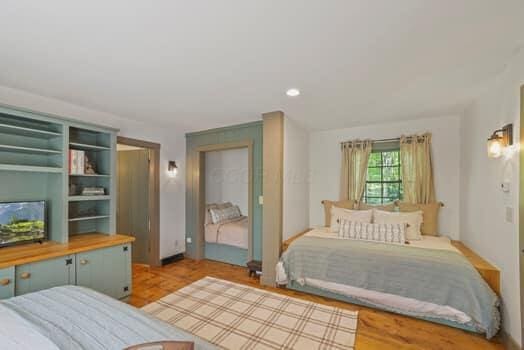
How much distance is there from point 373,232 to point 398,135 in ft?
5.50

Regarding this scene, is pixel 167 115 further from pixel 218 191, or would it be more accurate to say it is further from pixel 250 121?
pixel 218 191

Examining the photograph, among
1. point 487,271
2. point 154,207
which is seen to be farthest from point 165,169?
point 487,271

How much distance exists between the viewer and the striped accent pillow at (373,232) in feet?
9.84

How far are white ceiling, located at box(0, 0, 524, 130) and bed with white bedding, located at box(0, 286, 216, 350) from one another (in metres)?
1.67

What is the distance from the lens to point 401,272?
8.06ft

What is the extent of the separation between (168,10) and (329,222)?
143 inches

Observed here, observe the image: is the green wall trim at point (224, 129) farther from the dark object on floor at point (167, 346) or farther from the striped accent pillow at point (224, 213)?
the dark object on floor at point (167, 346)

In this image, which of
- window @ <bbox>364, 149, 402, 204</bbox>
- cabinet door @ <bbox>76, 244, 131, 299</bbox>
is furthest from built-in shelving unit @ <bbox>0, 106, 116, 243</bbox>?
window @ <bbox>364, 149, 402, 204</bbox>

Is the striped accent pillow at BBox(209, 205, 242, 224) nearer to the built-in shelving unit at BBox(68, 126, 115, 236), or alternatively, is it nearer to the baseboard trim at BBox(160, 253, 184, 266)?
the baseboard trim at BBox(160, 253, 184, 266)

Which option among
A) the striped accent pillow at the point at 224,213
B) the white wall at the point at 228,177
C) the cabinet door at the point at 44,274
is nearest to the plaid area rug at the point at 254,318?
the cabinet door at the point at 44,274

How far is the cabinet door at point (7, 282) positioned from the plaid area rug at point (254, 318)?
112 cm

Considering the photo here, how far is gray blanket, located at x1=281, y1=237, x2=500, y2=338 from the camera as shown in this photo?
2.12 metres

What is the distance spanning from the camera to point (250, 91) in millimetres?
2471

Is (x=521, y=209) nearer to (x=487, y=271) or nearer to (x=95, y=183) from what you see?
(x=487, y=271)
